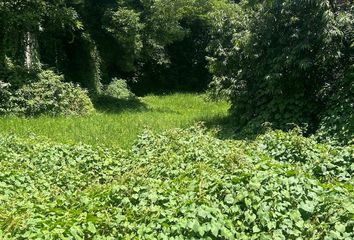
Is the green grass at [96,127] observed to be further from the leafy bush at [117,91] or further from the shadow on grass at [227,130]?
the leafy bush at [117,91]

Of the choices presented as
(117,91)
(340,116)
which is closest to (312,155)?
(340,116)

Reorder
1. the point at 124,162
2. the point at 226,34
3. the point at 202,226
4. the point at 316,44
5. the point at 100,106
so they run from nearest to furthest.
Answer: the point at 202,226 → the point at 124,162 → the point at 316,44 → the point at 226,34 → the point at 100,106

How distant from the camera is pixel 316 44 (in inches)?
387

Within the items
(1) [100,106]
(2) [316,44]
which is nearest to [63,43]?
(1) [100,106]

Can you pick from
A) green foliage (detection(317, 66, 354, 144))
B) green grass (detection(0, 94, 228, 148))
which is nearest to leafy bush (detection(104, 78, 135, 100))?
green grass (detection(0, 94, 228, 148))

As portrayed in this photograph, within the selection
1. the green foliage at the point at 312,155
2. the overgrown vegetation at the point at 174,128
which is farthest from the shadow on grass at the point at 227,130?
the green foliage at the point at 312,155

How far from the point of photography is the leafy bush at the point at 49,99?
12523mm

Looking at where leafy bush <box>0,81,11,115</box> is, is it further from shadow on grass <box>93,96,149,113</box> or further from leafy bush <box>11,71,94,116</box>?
shadow on grass <box>93,96,149,113</box>

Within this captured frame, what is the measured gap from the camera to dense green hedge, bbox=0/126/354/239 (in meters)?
3.79

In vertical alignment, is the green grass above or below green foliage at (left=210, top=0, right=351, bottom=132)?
below

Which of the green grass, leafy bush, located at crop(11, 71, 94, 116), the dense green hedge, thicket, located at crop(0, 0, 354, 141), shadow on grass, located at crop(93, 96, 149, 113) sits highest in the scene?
thicket, located at crop(0, 0, 354, 141)

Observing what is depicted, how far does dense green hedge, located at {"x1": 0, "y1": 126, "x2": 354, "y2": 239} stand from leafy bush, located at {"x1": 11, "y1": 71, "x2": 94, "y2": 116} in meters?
6.53

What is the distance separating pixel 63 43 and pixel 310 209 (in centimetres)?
1514

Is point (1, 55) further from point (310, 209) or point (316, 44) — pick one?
point (310, 209)
